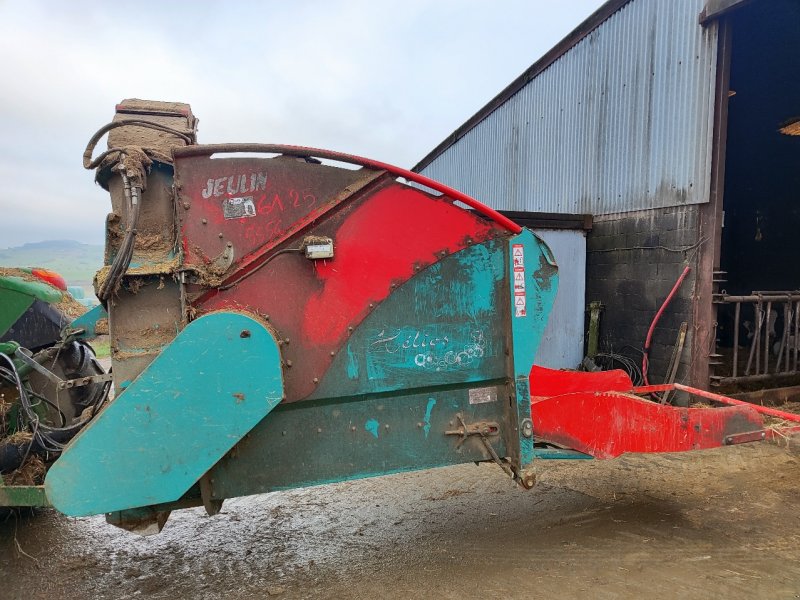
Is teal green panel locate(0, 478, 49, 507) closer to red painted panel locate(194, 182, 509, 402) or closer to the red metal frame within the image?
red painted panel locate(194, 182, 509, 402)

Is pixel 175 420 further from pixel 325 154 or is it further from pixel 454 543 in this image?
pixel 454 543

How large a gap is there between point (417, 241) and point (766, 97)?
9.41 m

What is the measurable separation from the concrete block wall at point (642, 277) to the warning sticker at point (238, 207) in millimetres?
5151

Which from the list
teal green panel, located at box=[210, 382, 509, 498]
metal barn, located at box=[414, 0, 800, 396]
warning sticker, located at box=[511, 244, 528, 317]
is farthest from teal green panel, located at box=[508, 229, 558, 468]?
metal barn, located at box=[414, 0, 800, 396]

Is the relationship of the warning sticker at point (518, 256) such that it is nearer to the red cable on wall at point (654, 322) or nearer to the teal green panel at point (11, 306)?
the teal green panel at point (11, 306)

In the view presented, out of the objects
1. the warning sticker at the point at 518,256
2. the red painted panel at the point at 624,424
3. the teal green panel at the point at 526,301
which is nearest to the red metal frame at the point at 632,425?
the red painted panel at the point at 624,424

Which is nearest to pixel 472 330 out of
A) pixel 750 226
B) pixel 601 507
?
pixel 601 507

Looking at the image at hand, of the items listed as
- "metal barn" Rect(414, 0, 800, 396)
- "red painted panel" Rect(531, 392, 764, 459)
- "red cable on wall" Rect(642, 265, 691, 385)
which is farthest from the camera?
"red cable on wall" Rect(642, 265, 691, 385)

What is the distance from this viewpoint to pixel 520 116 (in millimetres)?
9148

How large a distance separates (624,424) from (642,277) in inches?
159

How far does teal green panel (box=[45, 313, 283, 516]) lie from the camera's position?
2.01 meters

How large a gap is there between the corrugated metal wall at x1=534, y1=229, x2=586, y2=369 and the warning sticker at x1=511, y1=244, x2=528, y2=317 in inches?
179

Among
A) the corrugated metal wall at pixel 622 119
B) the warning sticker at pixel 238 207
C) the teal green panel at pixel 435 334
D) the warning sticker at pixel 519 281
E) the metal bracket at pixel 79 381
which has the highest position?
the corrugated metal wall at pixel 622 119

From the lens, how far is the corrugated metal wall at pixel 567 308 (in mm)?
6996
